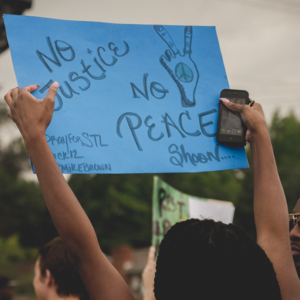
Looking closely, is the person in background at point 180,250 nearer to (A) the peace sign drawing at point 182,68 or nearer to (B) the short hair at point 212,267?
(B) the short hair at point 212,267

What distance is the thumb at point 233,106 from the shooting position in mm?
1664

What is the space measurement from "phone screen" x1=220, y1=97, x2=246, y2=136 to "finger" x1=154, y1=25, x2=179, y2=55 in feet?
1.20

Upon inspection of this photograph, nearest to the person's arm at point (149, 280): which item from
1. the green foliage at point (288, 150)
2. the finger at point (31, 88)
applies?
the finger at point (31, 88)

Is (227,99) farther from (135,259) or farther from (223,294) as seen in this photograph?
(135,259)

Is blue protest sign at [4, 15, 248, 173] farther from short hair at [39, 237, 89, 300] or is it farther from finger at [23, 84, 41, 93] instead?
short hair at [39, 237, 89, 300]

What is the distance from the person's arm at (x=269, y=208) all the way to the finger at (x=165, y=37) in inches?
15.1

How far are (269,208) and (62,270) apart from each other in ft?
4.34

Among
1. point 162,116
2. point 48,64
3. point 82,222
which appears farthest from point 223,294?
point 48,64

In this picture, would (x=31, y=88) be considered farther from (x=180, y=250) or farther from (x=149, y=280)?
(x=149, y=280)

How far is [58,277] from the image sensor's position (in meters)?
2.24

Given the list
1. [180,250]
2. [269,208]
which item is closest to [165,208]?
[269,208]

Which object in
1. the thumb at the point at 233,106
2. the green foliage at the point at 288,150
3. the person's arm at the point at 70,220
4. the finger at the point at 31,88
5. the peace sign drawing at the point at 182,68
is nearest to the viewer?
the person's arm at the point at 70,220

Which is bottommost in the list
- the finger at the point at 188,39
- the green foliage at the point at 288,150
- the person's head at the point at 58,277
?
the person's head at the point at 58,277

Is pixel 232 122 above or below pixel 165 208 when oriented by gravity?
above
